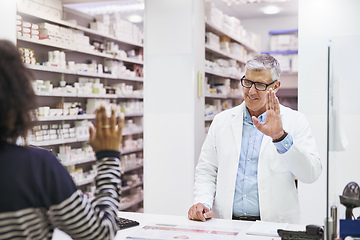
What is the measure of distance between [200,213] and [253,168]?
0.48 m

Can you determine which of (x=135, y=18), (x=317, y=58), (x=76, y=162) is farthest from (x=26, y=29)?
(x=135, y=18)

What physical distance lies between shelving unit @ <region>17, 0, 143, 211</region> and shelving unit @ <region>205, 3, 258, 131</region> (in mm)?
1440

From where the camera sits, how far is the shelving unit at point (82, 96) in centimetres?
580

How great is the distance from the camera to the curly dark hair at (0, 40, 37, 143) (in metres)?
1.27

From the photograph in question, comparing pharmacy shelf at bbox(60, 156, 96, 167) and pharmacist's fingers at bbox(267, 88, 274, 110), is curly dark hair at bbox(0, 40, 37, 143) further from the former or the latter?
pharmacy shelf at bbox(60, 156, 96, 167)

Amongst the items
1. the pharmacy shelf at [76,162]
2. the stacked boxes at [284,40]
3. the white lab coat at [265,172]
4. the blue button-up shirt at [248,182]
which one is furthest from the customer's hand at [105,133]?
the stacked boxes at [284,40]

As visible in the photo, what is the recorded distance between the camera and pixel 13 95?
4.20 ft

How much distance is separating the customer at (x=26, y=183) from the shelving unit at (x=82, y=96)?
168 inches

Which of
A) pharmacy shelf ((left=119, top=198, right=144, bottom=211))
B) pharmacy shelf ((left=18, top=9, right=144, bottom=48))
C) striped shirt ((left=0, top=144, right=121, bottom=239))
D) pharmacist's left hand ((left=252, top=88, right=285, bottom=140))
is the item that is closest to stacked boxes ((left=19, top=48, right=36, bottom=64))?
pharmacy shelf ((left=18, top=9, right=144, bottom=48))

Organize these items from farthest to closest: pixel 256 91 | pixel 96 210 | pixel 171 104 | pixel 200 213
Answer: pixel 171 104
pixel 256 91
pixel 200 213
pixel 96 210

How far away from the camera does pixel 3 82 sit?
1269 millimetres

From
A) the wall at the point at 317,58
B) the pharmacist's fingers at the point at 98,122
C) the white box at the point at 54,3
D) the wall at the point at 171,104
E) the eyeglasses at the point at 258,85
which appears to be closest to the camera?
the pharmacist's fingers at the point at 98,122

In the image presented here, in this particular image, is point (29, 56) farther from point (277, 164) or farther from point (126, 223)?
point (277, 164)

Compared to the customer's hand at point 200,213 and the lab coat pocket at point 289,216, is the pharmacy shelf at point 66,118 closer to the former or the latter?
the customer's hand at point 200,213
